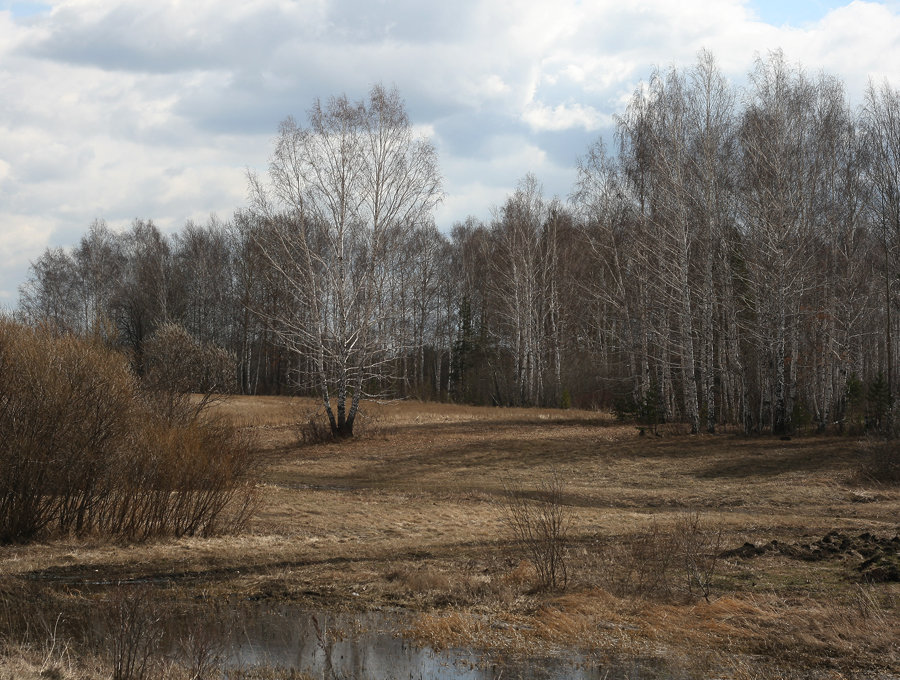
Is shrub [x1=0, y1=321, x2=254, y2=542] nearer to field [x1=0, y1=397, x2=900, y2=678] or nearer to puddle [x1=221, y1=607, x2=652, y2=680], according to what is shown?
field [x1=0, y1=397, x2=900, y2=678]

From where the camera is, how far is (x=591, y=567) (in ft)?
33.7

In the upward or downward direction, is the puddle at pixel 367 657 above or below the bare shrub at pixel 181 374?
below

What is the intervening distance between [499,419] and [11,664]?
96.0 ft

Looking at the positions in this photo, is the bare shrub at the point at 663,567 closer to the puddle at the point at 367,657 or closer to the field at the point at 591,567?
the field at the point at 591,567

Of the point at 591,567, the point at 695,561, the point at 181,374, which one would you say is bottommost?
the point at 591,567

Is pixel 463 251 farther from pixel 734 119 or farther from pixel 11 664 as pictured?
pixel 11 664

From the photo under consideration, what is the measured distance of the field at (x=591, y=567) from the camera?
7340mm

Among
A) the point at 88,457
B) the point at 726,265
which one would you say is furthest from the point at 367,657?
the point at 726,265

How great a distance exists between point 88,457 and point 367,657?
20.9 feet

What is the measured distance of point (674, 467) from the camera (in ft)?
73.9

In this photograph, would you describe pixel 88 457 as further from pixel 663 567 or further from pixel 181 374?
pixel 181 374

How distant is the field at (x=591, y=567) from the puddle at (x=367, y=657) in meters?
0.32

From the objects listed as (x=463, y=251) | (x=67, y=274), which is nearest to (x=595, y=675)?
(x=463, y=251)

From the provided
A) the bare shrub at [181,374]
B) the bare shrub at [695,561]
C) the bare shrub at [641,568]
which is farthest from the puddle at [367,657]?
the bare shrub at [181,374]
